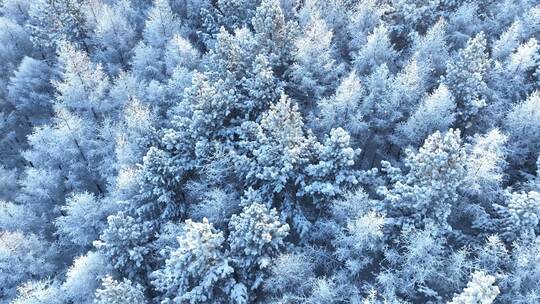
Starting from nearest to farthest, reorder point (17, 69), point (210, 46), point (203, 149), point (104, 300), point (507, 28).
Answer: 1. point (104, 300)
2. point (203, 149)
3. point (507, 28)
4. point (210, 46)
5. point (17, 69)

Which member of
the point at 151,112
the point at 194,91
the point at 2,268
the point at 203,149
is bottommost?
the point at 2,268

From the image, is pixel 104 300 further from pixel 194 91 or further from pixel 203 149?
pixel 194 91

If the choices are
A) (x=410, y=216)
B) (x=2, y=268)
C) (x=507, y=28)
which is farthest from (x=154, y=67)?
(x=507, y=28)

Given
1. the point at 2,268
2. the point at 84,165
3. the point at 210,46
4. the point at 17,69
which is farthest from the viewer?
the point at 17,69

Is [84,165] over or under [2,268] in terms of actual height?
over

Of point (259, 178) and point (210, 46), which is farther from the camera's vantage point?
point (210, 46)

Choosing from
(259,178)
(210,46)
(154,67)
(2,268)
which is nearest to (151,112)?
(154,67)

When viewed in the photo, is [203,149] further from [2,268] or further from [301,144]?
[2,268]
